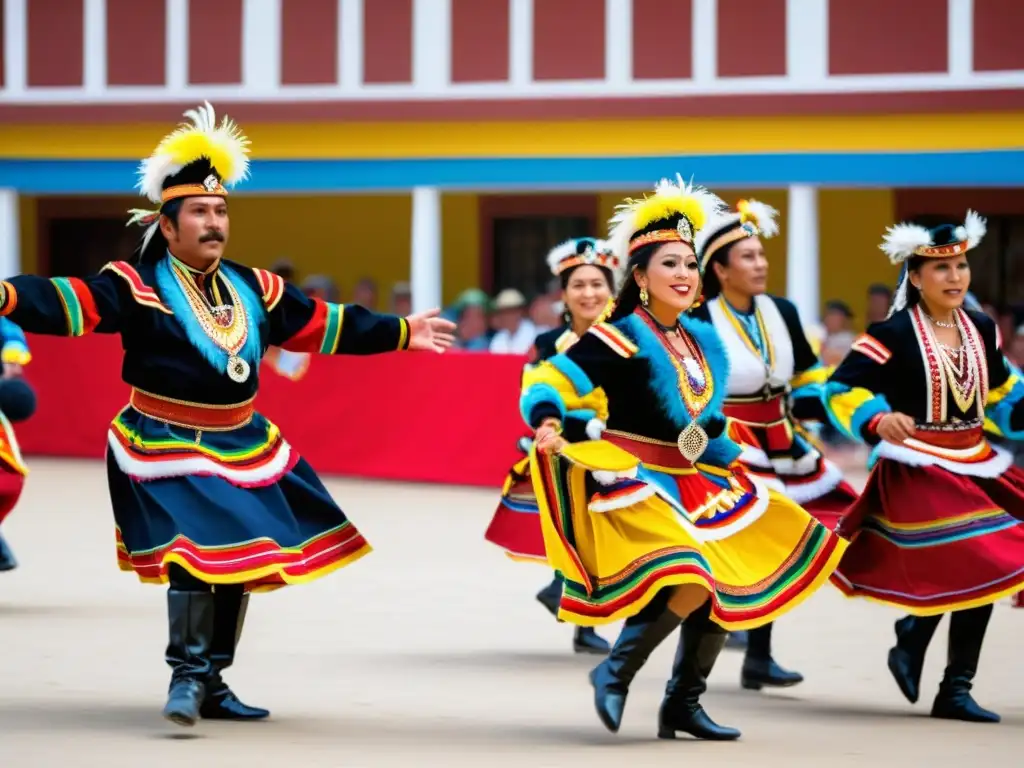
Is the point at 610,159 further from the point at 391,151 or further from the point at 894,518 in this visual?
the point at 894,518

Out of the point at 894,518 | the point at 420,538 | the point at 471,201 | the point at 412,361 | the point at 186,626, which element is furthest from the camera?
the point at 471,201

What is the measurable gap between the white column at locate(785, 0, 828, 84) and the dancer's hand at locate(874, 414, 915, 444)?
13.6 meters

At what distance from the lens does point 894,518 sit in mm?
7516

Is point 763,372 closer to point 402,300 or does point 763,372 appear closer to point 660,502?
point 660,502

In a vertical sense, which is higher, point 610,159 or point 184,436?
point 610,159

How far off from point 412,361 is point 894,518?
8762mm

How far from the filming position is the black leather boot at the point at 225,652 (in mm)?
7121

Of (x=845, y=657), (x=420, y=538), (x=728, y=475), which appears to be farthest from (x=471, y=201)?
(x=728, y=475)

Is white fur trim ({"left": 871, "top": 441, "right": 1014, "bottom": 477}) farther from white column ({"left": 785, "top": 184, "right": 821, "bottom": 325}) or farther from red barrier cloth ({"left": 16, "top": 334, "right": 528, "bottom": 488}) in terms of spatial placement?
white column ({"left": 785, "top": 184, "right": 821, "bottom": 325})

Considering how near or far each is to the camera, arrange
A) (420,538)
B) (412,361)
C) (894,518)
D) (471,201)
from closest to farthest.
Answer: (894,518) → (420,538) → (412,361) → (471,201)

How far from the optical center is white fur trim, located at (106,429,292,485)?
6898mm

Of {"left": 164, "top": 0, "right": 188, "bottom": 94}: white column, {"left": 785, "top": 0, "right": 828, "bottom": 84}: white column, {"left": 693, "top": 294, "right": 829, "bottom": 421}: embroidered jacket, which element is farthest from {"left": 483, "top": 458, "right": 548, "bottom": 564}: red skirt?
{"left": 164, "top": 0, "right": 188, "bottom": 94}: white column

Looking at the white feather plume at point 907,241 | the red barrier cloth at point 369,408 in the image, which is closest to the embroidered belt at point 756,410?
the white feather plume at point 907,241

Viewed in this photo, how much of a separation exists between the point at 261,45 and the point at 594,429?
15669 millimetres
